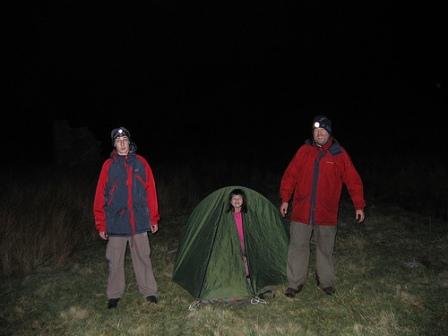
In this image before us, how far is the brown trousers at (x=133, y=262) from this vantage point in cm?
471

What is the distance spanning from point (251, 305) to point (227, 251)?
70 centimetres

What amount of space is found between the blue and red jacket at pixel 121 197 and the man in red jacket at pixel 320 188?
1.72 meters

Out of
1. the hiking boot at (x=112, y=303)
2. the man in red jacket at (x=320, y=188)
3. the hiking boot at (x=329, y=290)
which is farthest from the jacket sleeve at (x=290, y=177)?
the hiking boot at (x=112, y=303)

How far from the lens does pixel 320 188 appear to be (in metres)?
4.86

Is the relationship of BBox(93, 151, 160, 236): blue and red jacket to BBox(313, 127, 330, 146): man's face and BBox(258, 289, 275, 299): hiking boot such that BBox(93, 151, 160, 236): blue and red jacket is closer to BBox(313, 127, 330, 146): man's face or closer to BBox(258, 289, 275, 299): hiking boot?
BBox(258, 289, 275, 299): hiking boot

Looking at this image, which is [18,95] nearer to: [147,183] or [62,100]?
[62,100]

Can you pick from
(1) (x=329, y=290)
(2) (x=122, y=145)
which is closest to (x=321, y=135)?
(1) (x=329, y=290)

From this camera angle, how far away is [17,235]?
6.94 meters

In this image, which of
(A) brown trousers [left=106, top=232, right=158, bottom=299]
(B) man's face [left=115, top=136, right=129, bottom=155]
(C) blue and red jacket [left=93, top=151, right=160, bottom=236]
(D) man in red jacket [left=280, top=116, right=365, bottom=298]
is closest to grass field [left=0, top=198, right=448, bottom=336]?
(A) brown trousers [left=106, top=232, right=158, bottom=299]

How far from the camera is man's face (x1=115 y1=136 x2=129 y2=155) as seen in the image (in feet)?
15.1

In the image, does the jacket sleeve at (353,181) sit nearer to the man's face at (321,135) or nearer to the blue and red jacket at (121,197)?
the man's face at (321,135)

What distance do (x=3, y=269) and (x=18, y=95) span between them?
2658 centimetres

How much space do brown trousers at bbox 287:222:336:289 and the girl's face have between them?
69 centimetres

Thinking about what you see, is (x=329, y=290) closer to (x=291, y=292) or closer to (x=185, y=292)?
(x=291, y=292)
